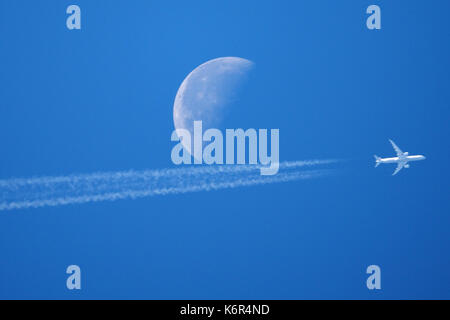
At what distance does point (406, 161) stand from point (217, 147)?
10441mm

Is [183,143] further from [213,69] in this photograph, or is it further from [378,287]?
[378,287]

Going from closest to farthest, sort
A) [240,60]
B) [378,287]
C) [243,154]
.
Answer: [243,154] → [378,287] → [240,60]

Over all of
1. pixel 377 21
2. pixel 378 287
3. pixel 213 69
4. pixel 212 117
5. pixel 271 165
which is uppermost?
pixel 377 21

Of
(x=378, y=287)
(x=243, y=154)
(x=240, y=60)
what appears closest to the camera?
(x=243, y=154)

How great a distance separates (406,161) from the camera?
26.8m

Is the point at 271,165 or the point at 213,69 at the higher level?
the point at 213,69

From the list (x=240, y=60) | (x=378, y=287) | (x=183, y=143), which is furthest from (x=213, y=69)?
(x=378, y=287)

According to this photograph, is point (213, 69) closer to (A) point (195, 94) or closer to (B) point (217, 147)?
(A) point (195, 94)

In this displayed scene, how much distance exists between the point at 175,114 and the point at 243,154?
495 centimetres

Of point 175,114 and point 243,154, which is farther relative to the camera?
point 175,114

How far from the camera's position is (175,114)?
2561 cm

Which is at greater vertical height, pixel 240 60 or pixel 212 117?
pixel 240 60

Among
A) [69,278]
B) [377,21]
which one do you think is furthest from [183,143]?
[377,21]

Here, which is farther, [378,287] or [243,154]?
[378,287]
